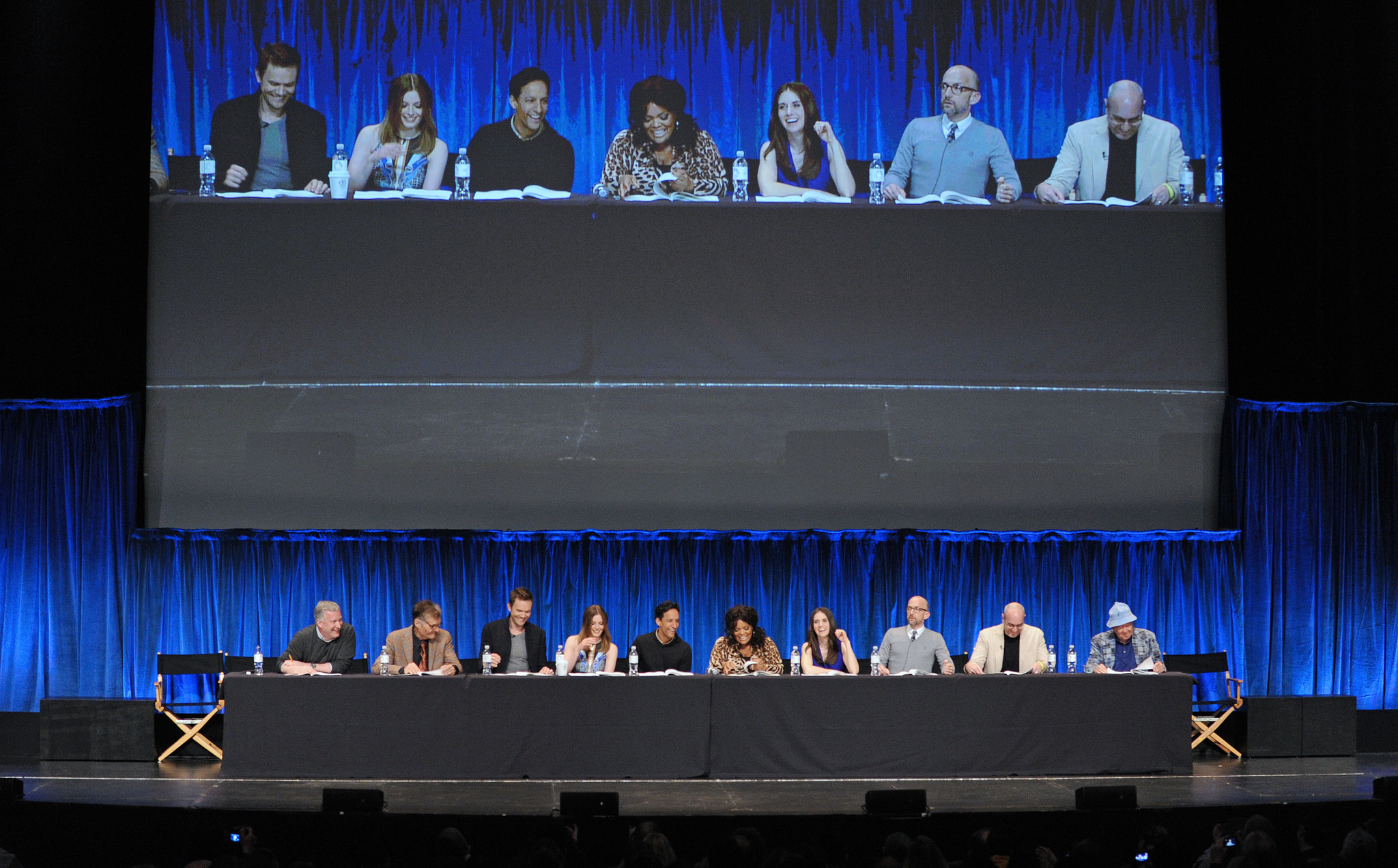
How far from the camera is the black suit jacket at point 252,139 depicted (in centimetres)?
1009

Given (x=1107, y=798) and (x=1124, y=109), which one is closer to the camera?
(x=1107, y=798)

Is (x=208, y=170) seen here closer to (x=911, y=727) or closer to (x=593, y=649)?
(x=593, y=649)

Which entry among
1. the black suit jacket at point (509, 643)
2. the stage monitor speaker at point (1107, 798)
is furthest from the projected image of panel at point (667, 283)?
the stage monitor speaker at point (1107, 798)

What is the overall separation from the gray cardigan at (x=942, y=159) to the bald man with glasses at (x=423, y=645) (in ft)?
15.2

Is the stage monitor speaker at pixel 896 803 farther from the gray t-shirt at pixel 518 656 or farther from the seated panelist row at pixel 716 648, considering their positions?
the gray t-shirt at pixel 518 656

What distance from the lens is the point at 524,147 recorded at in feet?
33.5

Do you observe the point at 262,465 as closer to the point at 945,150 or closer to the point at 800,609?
the point at 800,609

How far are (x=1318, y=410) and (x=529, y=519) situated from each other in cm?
581

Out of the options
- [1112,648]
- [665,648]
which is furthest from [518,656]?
[1112,648]

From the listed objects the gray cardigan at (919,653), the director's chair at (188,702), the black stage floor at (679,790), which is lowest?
the black stage floor at (679,790)

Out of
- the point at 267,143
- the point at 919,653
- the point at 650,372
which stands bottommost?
the point at 919,653

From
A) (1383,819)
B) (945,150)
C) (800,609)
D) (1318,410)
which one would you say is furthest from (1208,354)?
(1383,819)

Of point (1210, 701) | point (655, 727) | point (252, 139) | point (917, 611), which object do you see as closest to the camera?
point (655, 727)

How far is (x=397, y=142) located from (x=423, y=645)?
386cm
